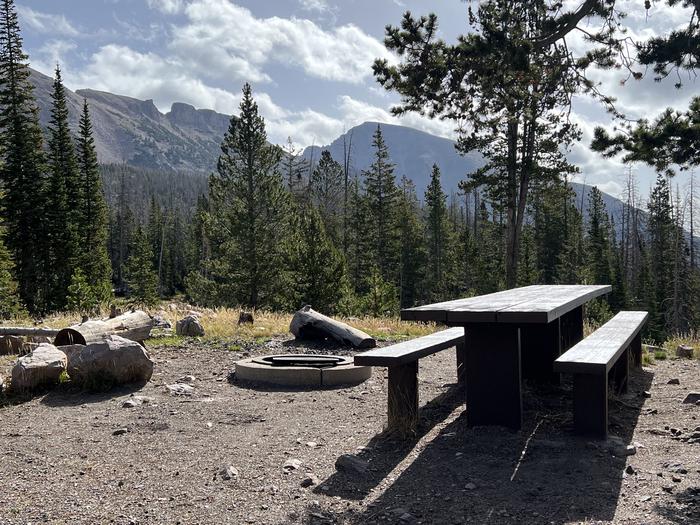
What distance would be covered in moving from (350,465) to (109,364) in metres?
3.63

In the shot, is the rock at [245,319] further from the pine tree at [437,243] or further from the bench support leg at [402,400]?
the pine tree at [437,243]

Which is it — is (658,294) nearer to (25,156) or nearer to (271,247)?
(271,247)

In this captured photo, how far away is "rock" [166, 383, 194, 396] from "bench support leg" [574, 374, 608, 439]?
13.4 ft

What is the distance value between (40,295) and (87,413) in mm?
30269

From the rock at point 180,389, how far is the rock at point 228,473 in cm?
253

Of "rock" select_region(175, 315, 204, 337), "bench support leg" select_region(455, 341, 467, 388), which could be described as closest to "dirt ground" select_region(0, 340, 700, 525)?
"bench support leg" select_region(455, 341, 467, 388)

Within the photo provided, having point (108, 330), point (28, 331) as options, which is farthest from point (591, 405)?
point (28, 331)

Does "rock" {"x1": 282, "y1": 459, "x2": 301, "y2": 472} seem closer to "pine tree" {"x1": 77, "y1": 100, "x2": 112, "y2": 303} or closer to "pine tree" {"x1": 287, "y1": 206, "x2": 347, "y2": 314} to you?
"pine tree" {"x1": 287, "y1": 206, "x2": 347, "y2": 314}

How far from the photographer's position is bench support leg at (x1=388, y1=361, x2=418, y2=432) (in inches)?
178

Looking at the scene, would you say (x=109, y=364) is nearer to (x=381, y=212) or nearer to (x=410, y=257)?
(x=381, y=212)

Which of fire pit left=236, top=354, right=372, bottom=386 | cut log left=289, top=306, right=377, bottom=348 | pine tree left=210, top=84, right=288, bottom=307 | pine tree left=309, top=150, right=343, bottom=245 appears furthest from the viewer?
pine tree left=309, top=150, right=343, bottom=245

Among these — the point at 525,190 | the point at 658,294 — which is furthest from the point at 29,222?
the point at 658,294

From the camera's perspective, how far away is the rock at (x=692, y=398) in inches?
207

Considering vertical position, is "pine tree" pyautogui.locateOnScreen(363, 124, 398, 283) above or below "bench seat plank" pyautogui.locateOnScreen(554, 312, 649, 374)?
above
